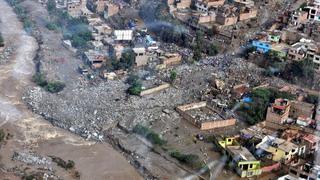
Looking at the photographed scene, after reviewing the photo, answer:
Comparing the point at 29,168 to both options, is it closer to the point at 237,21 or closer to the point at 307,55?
Answer: the point at 307,55

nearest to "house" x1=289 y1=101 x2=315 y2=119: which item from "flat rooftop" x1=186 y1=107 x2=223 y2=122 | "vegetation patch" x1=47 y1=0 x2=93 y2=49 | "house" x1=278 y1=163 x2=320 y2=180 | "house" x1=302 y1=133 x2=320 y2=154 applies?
"house" x1=302 y1=133 x2=320 y2=154

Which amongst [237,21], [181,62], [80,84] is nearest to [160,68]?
[181,62]

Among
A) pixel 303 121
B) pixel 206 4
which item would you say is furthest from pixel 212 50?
pixel 303 121

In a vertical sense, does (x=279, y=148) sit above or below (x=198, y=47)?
below

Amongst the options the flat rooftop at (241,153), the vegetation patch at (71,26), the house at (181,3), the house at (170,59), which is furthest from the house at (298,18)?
the flat rooftop at (241,153)

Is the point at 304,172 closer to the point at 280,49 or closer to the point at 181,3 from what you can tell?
the point at 280,49

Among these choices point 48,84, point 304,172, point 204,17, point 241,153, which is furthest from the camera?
point 204,17

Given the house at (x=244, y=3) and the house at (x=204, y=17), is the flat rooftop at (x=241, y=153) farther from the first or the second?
the house at (x=244, y=3)
